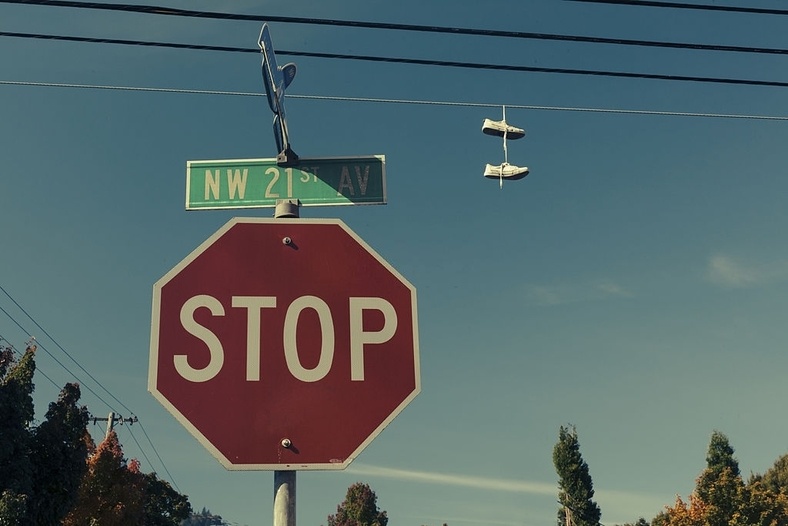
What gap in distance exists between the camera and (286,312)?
4258 mm

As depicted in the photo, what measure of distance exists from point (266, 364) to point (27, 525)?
34366mm

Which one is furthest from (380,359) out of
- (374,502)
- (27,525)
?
(374,502)

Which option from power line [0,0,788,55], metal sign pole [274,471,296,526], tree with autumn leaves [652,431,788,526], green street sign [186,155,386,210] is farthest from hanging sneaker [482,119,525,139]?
tree with autumn leaves [652,431,788,526]

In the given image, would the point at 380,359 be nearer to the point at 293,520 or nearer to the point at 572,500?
the point at 293,520

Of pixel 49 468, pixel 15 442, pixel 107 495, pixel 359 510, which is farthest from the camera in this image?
pixel 359 510

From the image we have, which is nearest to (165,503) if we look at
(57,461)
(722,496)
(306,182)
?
(57,461)

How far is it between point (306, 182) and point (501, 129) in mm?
6924

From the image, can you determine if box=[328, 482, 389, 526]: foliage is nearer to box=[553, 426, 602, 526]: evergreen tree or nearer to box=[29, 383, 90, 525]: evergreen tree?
box=[553, 426, 602, 526]: evergreen tree

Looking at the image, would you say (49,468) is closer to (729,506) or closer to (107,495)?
(107,495)

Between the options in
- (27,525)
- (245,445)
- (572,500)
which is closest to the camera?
(245,445)

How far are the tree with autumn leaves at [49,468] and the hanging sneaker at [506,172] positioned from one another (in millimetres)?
28129

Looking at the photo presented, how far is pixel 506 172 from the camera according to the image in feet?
38.3

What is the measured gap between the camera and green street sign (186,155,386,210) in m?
4.91

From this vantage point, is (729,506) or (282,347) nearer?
(282,347)
